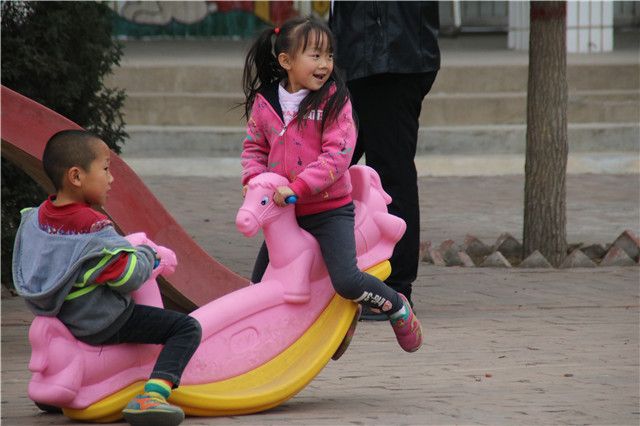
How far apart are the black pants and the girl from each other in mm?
1485

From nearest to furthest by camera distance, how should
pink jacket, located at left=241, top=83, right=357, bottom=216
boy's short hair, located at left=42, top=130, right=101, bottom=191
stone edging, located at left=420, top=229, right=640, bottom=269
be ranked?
boy's short hair, located at left=42, top=130, right=101, bottom=191
pink jacket, located at left=241, top=83, right=357, bottom=216
stone edging, located at left=420, top=229, right=640, bottom=269

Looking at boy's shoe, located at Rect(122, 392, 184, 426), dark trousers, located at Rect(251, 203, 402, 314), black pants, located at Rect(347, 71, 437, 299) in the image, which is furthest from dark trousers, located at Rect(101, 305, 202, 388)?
black pants, located at Rect(347, 71, 437, 299)

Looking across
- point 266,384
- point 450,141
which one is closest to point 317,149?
point 266,384

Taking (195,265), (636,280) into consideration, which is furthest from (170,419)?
(636,280)

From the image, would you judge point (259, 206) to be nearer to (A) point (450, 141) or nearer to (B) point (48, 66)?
(B) point (48, 66)

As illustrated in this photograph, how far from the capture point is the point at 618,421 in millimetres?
4660

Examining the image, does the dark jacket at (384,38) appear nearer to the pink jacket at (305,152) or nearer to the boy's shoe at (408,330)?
the pink jacket at (305,152)

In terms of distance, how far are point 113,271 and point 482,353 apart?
85.6 inches

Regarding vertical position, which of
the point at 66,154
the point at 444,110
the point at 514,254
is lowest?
the point at 444,110

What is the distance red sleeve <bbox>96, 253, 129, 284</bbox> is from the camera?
14.2ft

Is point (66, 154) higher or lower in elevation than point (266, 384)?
higher

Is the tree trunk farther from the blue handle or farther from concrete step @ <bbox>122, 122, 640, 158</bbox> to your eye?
concrete step @ <bbox>122, 122, 640, 158</bbox>

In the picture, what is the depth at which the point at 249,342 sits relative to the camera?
484 centimetres

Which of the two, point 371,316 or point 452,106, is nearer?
point 371,316
